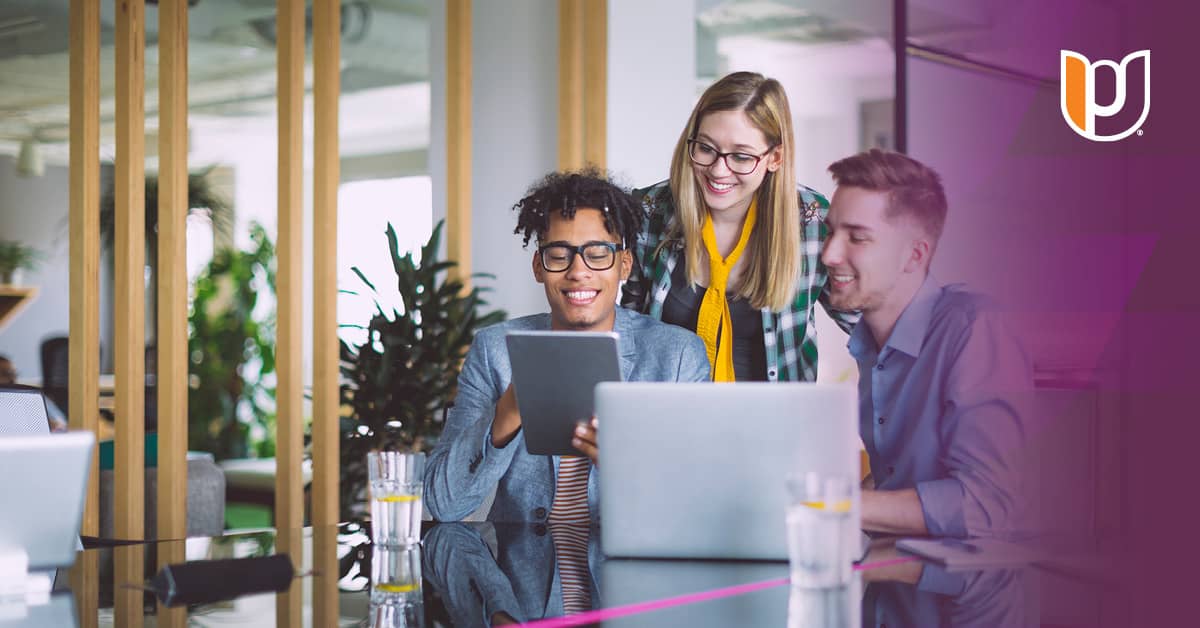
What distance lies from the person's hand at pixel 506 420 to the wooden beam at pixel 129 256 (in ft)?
6.24

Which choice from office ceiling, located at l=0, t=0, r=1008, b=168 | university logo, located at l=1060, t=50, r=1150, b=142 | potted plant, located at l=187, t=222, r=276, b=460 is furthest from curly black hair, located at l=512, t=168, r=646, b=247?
potted plant, located at l=187, t=222, r=276, b=460

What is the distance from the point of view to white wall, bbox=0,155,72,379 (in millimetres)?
10188

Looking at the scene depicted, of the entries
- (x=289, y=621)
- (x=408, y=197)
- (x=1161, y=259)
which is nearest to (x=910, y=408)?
(x=289, y=621)

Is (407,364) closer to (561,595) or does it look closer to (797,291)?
(797,291)

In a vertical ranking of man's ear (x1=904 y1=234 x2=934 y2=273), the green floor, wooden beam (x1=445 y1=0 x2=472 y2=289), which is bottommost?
the green floor

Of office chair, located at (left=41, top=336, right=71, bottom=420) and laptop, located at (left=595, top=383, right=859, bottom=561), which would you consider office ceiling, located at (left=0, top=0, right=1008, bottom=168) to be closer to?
office chair, located at (left=41, top=336, right=71, bottom=420)

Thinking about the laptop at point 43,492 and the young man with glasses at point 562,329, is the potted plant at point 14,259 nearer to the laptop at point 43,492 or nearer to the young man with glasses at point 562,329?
the young man with glasses at point 562,329

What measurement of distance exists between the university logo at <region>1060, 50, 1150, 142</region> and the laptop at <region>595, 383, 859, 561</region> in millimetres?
4491

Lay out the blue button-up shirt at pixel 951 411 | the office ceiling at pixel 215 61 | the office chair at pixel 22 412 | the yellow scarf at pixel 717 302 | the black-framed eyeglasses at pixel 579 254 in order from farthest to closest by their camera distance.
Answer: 1. the office ceiling at pixel 215 61
2. the yellow scarf at pixel 717 302
3. the black-framed eyeglasses at pixel 579 254
4. the office chair at pixel 22 412
5. the blue button-up shirt at pixel 951 411

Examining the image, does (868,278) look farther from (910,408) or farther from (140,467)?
(140,467)

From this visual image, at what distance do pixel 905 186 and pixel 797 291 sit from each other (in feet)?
1.74

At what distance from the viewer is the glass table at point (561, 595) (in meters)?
1.44

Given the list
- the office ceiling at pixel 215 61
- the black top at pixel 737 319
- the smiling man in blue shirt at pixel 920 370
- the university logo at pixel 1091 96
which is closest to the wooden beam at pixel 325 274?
the black top at pixel 737 319
